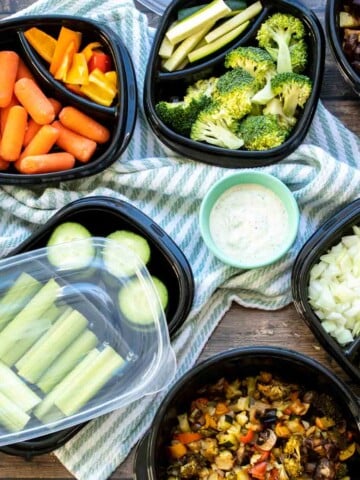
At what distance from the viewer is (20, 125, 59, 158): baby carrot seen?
2824 millimetres

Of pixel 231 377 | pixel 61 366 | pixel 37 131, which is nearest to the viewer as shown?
pixel 61 366

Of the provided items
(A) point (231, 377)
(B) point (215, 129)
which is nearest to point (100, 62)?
(B) point (215, 129)

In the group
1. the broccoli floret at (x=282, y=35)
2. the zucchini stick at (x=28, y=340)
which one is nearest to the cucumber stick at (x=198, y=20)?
the broccoli floret at (x=282, y=35)

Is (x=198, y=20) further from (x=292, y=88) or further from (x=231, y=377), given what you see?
(x=231, y=377)

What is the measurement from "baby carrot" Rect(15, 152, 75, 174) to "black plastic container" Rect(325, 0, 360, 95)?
0.82 metres

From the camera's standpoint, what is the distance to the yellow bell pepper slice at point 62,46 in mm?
2836

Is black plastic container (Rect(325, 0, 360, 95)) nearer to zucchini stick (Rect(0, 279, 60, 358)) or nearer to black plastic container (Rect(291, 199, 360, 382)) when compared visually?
black plastic container (Rect(291, 199, 360, 382))

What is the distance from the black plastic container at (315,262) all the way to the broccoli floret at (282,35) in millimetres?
465

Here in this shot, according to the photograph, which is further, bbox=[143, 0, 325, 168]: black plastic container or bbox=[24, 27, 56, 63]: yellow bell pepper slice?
bbox=[24, 27, 56, 63]: yellow bell pepper slice

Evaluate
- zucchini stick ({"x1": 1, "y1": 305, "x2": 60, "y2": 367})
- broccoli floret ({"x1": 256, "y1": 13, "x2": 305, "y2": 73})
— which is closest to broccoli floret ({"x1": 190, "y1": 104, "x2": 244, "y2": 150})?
broccoli floret ({"x1": 256, "y1": 13, "x2": 305, "y2": 73})

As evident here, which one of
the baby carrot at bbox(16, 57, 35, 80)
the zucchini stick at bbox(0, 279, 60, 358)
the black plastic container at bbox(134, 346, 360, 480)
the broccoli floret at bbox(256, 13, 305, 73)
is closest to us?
the black plastic container at bbox(134, 346, 360, 480)

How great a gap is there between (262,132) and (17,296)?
838 mm

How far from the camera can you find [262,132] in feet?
8.89

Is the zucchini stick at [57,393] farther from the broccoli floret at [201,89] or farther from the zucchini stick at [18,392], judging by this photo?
the broccoli floret at [201,89]
